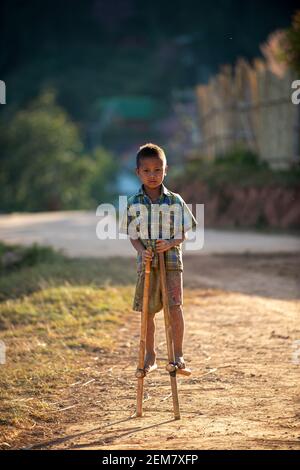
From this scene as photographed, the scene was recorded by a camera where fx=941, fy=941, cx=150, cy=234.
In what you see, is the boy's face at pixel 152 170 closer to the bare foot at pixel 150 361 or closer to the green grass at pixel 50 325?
the bare foot at pixel 150 361

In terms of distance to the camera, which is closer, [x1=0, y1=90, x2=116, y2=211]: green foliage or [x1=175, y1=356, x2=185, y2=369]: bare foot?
[x1=175, y1=356, x2=185, y2=369]: bare foot

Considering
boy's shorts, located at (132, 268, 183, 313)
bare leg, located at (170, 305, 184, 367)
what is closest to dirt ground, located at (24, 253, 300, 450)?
bare leg, located at (170, 305, 184, 367)

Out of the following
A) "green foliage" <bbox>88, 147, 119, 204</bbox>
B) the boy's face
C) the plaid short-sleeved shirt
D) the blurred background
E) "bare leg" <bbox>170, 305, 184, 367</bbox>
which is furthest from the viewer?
"green foliage" <bbox>88, 147, 119, 204</bbox>

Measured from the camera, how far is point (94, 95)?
3434cm

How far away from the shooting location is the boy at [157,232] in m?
5.25

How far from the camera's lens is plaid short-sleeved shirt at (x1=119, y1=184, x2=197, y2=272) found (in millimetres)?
5359

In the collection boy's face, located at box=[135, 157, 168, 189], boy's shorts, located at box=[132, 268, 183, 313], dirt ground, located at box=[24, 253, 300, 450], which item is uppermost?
boy's face, located at box=[135, 157, 168, 189]

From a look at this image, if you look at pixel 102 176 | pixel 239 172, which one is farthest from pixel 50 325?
pixel 102 176

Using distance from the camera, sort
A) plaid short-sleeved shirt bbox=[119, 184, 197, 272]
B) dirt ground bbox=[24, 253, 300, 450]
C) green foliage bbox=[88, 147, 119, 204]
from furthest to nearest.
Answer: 1. green foliage bbox=[88, 147, 119, 204]
2. plaid short-sleeved shirt bbox=[119, 184, 197, 272]
3. dirt ground bbox=[24, 253, 300, 450]

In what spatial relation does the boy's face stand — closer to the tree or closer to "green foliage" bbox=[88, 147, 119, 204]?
the tree

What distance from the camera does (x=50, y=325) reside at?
7.80m

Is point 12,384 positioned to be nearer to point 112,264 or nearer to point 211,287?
point 211,287

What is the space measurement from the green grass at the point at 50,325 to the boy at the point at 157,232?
2.49 feet

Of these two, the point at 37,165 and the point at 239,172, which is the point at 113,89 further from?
the point at 239,172
